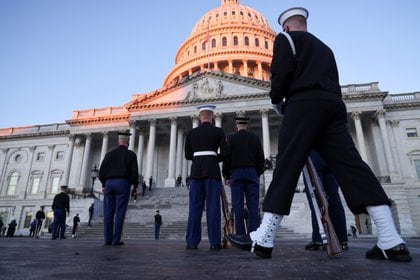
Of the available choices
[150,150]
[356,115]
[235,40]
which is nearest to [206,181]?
[150,150]

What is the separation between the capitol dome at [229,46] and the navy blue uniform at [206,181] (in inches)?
1843

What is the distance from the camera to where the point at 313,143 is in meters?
3.01

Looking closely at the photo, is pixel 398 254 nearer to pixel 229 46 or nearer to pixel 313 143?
pixel 313 143

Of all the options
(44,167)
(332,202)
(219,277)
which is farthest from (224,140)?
(44,167)

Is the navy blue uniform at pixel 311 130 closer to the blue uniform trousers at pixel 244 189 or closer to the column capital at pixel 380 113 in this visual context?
the blue uniform trousers at pixel 244 189

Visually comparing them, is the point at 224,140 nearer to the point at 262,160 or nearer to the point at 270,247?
the point at 262,160

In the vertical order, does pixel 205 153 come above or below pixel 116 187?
above

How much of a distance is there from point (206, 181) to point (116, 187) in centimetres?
241

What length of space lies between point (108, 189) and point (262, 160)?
11.4 feet

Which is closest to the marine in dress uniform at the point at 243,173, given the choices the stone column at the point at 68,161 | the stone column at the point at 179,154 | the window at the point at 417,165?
the stone column at the point at 179,154

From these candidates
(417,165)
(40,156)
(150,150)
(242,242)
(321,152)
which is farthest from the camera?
(40,156)

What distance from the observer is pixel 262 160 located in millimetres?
6395

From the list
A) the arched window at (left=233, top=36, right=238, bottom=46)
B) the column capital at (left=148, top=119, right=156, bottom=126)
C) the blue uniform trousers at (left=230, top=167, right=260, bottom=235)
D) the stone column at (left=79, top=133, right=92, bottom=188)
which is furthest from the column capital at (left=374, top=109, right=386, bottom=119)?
the arched window at (left=233, top=36, right=238, bottom=46)

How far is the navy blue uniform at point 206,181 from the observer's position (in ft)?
17.0
